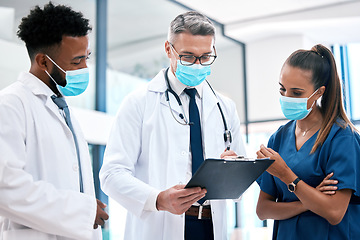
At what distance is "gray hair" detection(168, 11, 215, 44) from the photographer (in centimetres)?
182

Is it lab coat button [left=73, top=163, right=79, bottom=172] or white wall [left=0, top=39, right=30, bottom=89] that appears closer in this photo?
lab coat button [left=73, top=163, right=79, bottom=172]

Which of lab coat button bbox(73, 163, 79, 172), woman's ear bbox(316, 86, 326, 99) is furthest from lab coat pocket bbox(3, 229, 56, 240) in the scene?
woman's ear bbox(316, 86, 326, 99)

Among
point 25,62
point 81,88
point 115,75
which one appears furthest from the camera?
point 115,75

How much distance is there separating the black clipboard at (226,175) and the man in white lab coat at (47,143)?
0.34m

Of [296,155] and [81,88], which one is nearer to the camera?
[81,88]

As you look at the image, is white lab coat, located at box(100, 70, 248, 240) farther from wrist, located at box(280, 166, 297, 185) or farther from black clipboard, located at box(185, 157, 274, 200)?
wrist, located at box(280, 166, 297, 185)

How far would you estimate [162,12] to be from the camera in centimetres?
559

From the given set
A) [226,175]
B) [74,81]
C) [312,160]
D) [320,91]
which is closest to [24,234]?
[74,81]

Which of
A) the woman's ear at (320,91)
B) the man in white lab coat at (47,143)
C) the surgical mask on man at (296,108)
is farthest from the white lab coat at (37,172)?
the woman's ear at (320,91)

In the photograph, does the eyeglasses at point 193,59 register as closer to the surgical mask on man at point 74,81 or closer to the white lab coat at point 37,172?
the surgical mask on man at point 74,81

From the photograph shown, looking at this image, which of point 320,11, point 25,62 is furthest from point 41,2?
point 320,11

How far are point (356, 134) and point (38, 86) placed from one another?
A: 3.75 feet

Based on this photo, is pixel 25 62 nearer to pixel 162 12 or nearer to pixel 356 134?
pixel 162 12

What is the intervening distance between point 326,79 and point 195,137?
563mm
